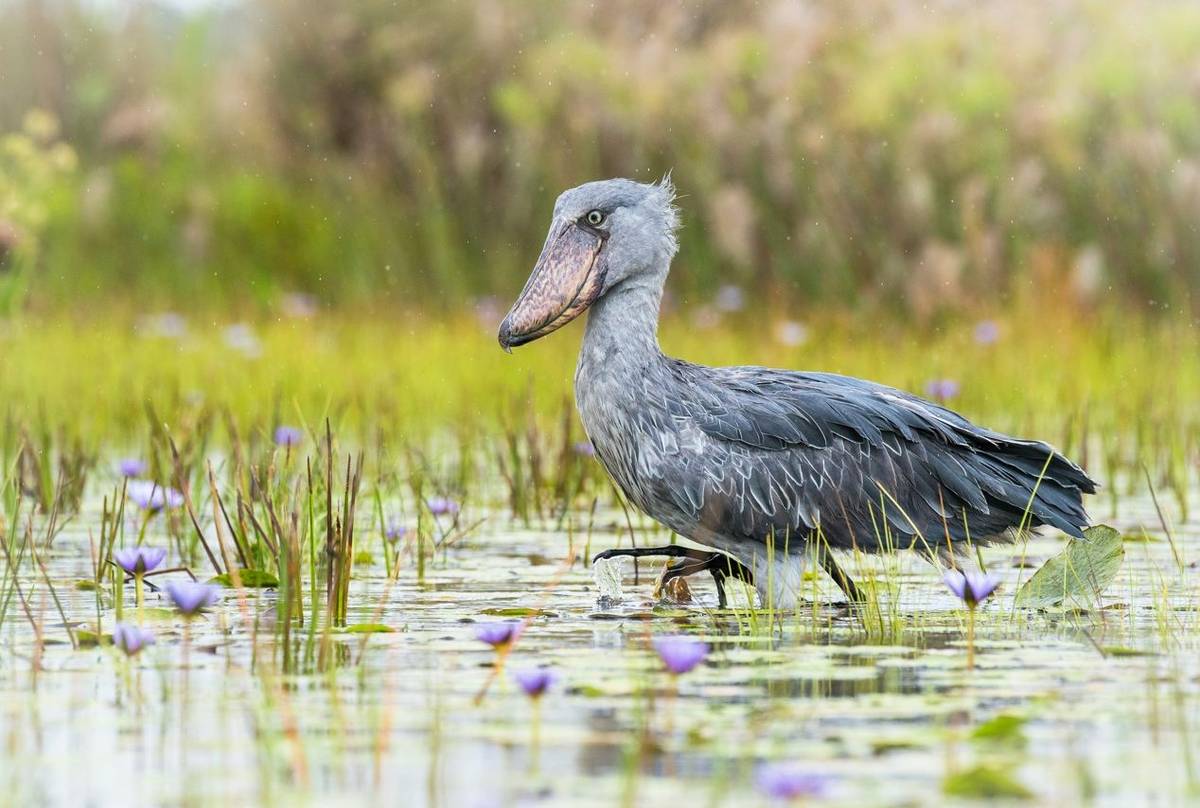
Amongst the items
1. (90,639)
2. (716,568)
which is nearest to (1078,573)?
(716,568)

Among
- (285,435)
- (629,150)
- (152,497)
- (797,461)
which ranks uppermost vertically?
(629,150)

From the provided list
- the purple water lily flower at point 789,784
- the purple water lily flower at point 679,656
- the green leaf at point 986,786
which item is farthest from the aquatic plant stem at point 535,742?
the green leaf at point 986,786

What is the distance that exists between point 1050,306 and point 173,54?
1049 centimetres

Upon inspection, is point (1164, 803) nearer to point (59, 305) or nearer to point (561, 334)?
point (561, 334)

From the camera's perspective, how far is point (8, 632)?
4805 millimetres

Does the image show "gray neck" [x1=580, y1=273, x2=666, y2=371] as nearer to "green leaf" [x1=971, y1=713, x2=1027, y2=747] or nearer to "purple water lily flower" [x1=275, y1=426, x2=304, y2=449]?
"purple water lily flower" [x1=275, y1=426, x2=304, y2=449]

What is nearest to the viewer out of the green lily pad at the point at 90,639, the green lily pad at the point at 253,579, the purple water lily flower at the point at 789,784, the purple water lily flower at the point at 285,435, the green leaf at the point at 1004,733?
the purple water lily flower at the point at 789,784

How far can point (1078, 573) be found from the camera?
17.6 ft

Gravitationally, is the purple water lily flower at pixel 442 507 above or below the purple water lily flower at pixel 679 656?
above

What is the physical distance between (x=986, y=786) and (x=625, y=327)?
2.98 metres

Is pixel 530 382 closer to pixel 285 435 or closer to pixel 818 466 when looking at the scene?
pixel 285 435

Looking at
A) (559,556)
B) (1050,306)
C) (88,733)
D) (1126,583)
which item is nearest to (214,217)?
(1050,306)

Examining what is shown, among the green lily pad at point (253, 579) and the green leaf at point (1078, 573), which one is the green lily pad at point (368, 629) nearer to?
the green lily pad at point (253, 579)

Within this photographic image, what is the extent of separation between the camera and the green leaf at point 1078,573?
5.34 metres
